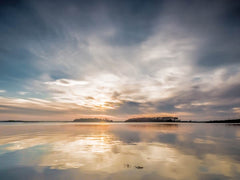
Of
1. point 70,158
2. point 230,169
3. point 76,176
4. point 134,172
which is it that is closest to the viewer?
point 76,176

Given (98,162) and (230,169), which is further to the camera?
(98,162)

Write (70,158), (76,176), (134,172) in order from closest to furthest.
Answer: (76,176) → (134,172) → (70,158)

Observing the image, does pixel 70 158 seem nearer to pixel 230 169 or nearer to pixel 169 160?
pixel 169 160

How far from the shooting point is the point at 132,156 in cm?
1471

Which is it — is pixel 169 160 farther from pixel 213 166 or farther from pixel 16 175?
pixel 16 175

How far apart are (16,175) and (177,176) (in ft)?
35.5

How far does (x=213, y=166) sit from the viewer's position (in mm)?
11883

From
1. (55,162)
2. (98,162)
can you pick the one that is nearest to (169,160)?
(98,162)

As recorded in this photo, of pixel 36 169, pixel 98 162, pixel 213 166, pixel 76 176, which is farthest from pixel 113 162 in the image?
pixel 213 166

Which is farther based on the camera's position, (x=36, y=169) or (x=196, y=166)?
(x=196, y=166)

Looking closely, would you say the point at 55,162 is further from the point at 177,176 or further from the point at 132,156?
the point at 177,176

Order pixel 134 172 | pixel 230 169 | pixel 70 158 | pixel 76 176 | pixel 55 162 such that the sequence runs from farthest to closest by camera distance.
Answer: pixel 70 158 → pixel 55 162 → pixel 230 169 → pixel 134 172 → pixel 76 176

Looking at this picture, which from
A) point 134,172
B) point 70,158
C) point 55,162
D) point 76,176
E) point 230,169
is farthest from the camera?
point 70,158

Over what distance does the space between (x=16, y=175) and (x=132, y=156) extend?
31.3 ft
